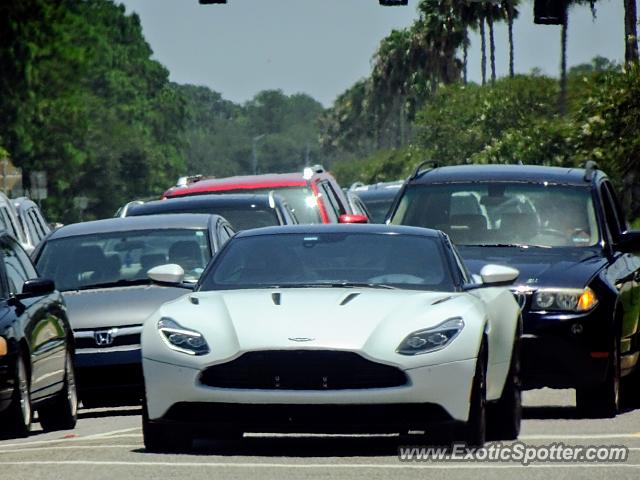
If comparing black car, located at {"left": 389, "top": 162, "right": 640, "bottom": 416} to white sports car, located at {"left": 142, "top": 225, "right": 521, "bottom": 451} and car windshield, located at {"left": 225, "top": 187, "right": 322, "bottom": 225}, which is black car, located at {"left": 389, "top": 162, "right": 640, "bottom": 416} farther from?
car windshield, located at {"left": 225, "top": 187, "right": 322, "bottom": 225}

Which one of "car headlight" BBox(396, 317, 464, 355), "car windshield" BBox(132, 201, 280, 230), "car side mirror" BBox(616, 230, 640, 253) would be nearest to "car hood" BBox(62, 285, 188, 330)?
"car side mirror" BBox(616, 230, 640, 253)

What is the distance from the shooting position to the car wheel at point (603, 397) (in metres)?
14.9

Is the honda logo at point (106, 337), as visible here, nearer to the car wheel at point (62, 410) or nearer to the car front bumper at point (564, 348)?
the car wheel at point (62, 410)

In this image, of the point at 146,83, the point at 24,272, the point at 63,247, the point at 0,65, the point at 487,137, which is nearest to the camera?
the point at 24,272

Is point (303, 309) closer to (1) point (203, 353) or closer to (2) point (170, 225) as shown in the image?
(1) point (203, 353)

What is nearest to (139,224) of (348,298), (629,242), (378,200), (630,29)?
(629,242)

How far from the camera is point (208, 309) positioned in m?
11.2

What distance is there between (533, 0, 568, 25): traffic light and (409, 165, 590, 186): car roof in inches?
625

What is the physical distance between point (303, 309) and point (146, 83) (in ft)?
499

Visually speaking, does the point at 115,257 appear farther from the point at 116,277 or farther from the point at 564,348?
the point at 564,348

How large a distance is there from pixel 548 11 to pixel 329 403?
23.2 meters

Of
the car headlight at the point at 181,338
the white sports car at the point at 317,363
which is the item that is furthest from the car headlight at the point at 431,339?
the car headlight at the point at 181,338

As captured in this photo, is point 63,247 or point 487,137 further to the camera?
point 487,137

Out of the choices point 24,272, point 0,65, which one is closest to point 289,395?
point 24,272
